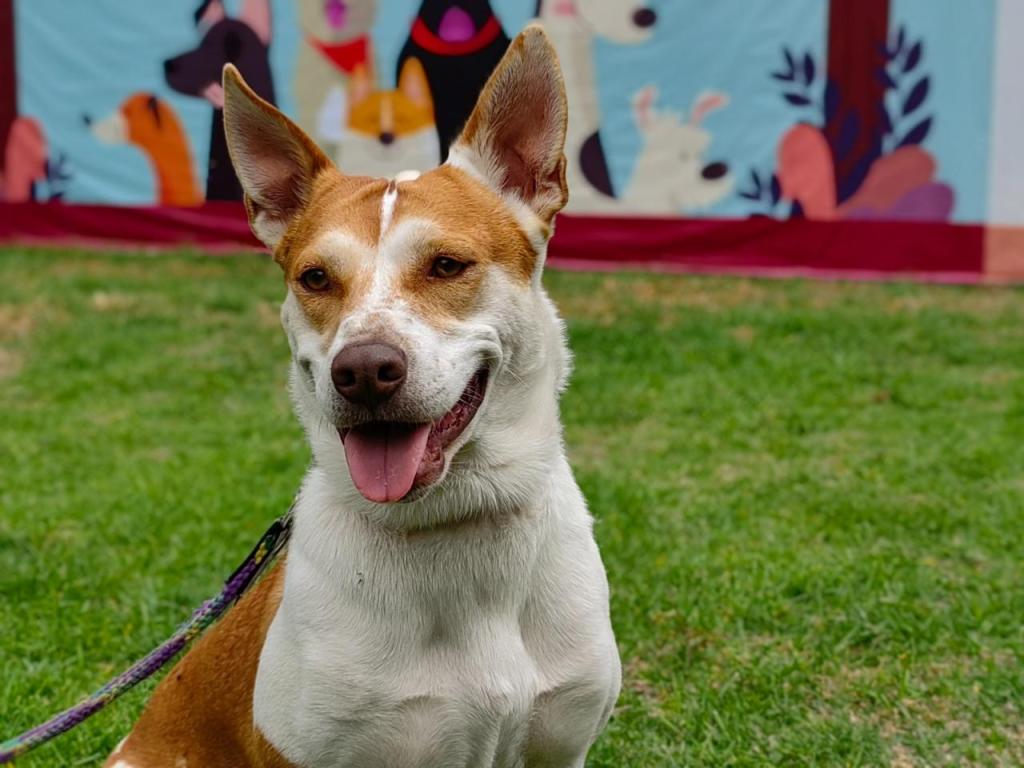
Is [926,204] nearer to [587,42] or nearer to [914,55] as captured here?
[914,55]

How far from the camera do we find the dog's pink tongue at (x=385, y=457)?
7.89 feet

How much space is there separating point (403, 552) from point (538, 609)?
0.31 metres

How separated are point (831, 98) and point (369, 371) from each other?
28.8 ft

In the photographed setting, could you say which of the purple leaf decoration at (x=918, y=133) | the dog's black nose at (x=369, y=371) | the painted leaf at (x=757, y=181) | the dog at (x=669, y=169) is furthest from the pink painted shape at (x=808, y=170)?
the dog's black nose at (x=369, y=371)

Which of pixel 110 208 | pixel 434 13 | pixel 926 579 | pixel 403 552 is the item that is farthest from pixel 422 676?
pixel 110 208

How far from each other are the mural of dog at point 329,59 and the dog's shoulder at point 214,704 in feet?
26.7

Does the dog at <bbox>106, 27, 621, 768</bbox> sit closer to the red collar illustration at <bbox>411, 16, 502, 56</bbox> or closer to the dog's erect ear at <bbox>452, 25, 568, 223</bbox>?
the dog's erect ear at <bbox>452, 25, 568, 223</bbox>

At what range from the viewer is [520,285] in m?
2.65

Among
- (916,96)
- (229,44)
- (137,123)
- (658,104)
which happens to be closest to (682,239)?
(658,104)

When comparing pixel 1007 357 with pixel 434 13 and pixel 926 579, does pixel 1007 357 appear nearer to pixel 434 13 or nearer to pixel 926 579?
pixel 926 579

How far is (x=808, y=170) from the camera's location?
1038 centimetres

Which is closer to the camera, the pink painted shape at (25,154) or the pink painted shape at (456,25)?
the pink painted shape at (456,25)

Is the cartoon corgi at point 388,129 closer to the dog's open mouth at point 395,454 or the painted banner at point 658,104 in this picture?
the painted banner at point 658,104

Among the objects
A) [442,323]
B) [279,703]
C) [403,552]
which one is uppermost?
[442,323]
